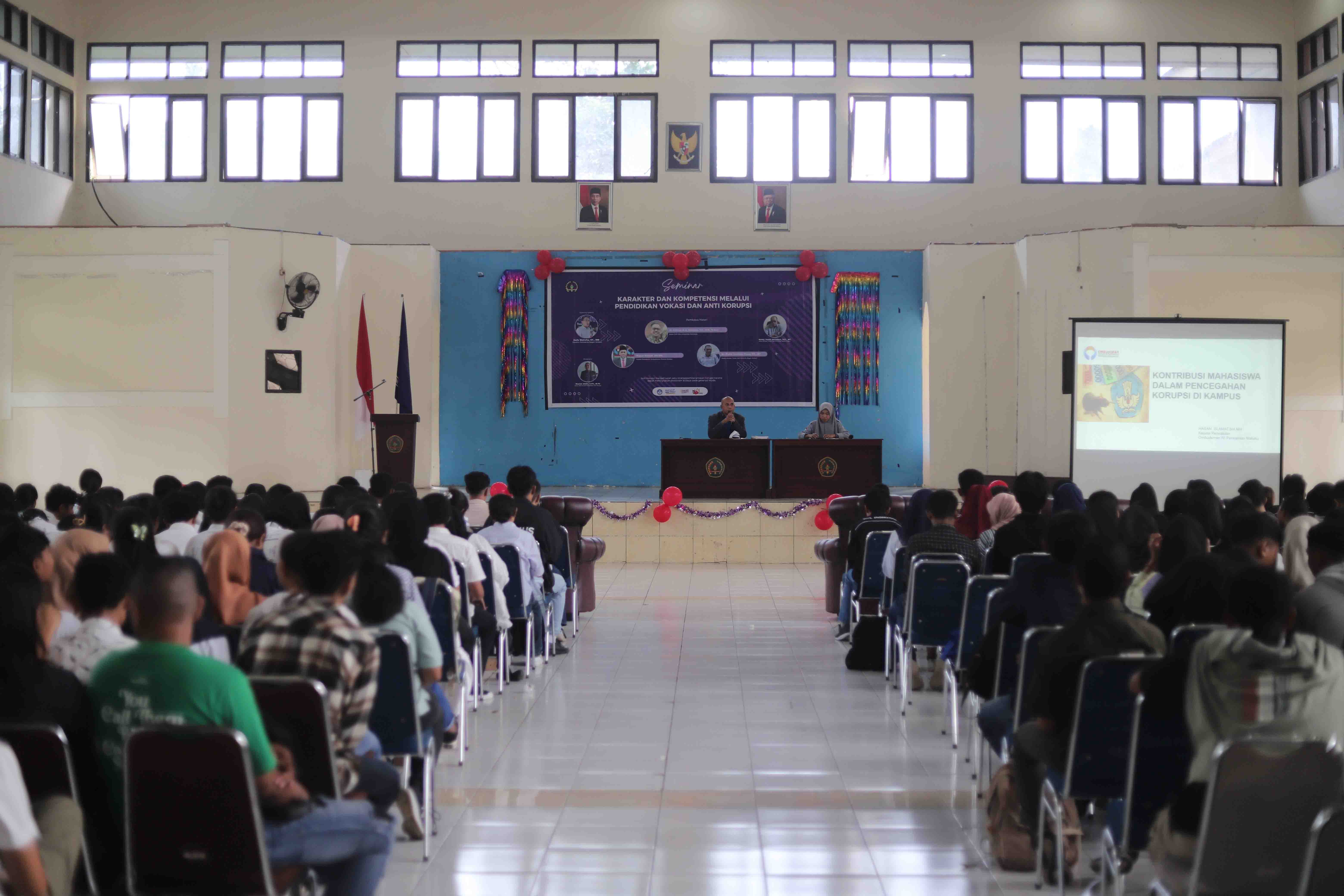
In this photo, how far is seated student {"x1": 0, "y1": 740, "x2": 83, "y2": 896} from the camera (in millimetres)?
2029

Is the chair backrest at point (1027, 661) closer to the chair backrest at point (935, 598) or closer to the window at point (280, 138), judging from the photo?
the chair backrest at point (935, 598)

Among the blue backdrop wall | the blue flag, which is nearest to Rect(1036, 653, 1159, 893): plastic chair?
the blue flag

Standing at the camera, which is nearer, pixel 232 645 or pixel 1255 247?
pixel 232 645

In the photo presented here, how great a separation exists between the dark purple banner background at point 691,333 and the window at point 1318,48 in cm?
680

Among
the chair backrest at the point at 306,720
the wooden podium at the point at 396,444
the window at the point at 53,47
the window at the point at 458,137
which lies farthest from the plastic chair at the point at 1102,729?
the window at the point at 53,47

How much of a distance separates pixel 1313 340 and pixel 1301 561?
907cm

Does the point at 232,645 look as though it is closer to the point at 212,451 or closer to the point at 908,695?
the point at 908,695

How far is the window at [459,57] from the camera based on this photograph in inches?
603

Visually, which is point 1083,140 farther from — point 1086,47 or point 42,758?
point 42,758

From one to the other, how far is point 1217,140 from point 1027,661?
13957mm

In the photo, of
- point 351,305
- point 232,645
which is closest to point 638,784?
point 232,645

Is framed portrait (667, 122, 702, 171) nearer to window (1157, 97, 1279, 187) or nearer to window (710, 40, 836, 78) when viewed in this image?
window (710, 40, 836, 78)

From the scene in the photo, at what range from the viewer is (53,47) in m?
14.8

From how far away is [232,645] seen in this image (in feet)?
11.6
